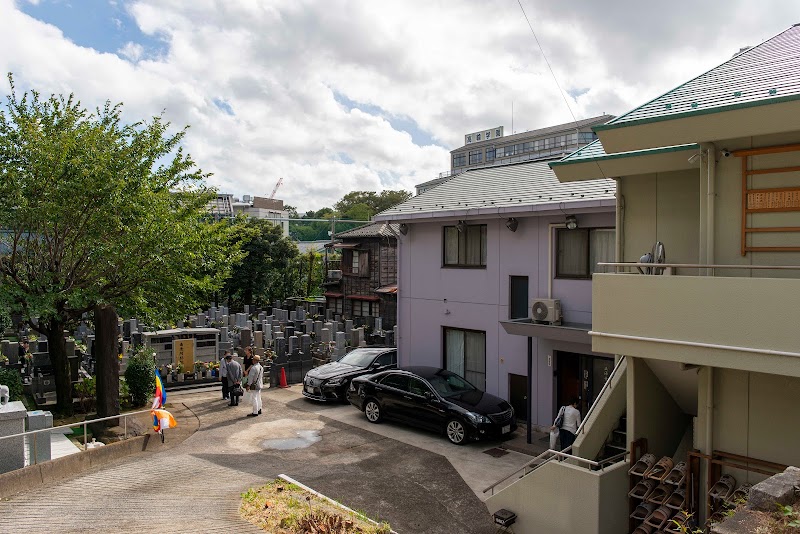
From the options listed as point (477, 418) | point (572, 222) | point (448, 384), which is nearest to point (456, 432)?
point (477, 418)

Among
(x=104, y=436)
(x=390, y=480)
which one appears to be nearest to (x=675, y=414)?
(x=390, y=480)

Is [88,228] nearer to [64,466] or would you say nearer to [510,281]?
[64,466]

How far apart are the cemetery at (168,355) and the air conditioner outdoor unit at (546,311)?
28.7 ft

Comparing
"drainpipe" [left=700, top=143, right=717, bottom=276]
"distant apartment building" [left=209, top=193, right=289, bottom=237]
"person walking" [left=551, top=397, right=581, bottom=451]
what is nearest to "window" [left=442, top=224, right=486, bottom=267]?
"person walking" [left=551, top=397, right=581, bottom=451]

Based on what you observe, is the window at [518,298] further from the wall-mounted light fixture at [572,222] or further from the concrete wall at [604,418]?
the concrete wall at [604,418]

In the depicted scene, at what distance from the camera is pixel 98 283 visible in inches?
537

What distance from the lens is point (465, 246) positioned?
1589cm

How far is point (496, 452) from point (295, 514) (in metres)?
5.51

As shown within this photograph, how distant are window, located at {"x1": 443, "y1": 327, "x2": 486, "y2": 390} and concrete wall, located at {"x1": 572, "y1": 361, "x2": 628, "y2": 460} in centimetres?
580

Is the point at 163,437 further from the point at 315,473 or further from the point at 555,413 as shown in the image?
the point at 555,413

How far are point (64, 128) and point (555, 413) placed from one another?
13565mm

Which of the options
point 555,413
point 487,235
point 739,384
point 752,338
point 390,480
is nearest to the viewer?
point 752,338


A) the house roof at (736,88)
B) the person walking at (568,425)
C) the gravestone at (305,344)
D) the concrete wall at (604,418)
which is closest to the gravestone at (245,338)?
the gravestone at (305,344)

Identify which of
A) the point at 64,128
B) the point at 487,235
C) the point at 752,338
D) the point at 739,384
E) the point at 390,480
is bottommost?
the point at 390,480
